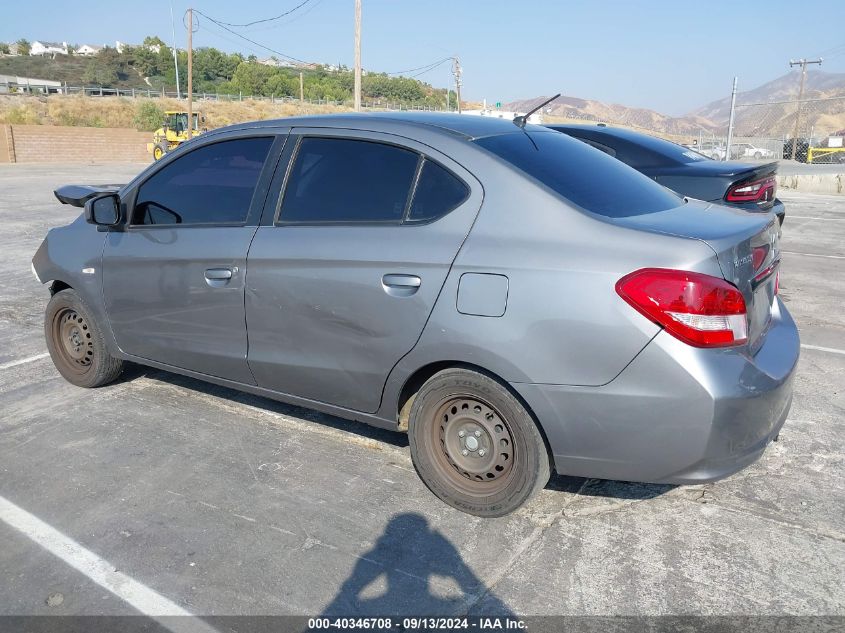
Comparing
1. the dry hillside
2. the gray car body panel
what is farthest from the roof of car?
the dry hillside

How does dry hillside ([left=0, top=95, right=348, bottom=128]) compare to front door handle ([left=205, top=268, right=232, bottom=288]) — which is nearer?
front door handle ([left=205, top=268, right=232, bottom=288])

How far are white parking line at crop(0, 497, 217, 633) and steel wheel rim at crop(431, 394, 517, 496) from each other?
1.20 m

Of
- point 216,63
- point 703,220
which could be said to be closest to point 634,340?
point 703,220

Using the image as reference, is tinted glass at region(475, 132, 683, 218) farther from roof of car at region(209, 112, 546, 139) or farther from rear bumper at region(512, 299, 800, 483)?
rear bumper at region(512, 299, 800, 483)

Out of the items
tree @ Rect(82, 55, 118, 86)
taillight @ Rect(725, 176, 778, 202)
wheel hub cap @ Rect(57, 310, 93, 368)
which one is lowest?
wheel hub cap @ Rect(57, 310, 93, 368)

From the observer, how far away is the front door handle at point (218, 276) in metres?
3.68

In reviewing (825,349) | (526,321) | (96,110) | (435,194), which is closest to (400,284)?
(435,194)

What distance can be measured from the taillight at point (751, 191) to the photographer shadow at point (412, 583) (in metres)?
4.85

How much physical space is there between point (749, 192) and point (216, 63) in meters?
103

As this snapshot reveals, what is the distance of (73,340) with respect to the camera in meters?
4.74

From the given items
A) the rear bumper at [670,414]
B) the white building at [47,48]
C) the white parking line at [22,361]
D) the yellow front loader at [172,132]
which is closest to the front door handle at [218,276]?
the rear bumper at [670,414]

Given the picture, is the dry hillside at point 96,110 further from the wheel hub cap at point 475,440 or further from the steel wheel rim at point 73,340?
the wheel hub cap at point 475,440

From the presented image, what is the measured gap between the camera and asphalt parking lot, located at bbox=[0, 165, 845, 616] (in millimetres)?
2619

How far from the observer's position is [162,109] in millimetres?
61625
